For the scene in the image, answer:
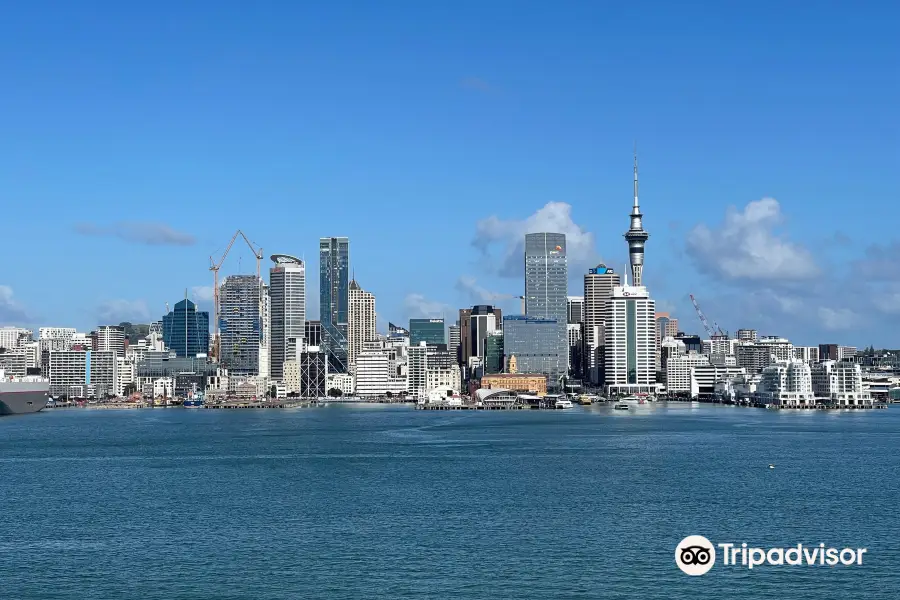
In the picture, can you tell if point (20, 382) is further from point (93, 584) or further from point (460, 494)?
point (93, 584)

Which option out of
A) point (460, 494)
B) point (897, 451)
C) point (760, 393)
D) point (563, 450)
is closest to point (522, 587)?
point (460, 494)

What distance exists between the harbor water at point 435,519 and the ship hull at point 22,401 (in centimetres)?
7389

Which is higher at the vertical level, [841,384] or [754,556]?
[841,384]

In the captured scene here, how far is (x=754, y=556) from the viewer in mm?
34938

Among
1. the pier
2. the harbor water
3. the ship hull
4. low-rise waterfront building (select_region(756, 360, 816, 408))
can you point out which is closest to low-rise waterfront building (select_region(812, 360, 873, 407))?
low-rise waterfront building (select_region(756, 360, 816, 408))

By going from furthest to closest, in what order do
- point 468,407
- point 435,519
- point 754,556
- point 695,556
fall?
point 468,407
point 435,519
point 754,556
point 695,556

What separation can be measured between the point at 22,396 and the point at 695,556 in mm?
130827

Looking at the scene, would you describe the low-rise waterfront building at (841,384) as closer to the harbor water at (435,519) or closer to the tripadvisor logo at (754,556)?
the harbor water at (435,519)

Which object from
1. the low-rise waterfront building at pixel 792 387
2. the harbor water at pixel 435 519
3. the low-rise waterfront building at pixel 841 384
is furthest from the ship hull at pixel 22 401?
the low-rise waterfront building at pixel 841 384

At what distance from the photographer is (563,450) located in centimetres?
7456

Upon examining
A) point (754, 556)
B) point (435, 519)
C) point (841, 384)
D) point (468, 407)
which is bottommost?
point (754, 556)

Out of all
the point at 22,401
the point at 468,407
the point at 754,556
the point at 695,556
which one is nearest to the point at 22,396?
the point at 22,401

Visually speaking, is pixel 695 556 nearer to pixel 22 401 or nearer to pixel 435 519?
pixel 435 519

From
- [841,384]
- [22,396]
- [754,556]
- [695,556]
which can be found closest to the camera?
[695,556]
